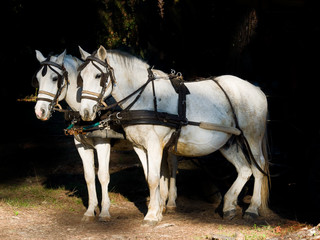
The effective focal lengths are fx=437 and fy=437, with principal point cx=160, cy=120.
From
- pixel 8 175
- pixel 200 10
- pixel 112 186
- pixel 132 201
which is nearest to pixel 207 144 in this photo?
pixel 132 201

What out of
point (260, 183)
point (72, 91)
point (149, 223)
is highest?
point (72, 91)

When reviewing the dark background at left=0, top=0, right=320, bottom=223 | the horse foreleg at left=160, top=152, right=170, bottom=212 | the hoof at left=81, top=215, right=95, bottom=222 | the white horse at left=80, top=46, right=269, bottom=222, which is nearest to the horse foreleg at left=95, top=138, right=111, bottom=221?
the hoof at left=81, top=215, right=95, bottom=222

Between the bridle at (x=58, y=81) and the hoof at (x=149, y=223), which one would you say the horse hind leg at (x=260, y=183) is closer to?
the hoof at (x=149, y=223)

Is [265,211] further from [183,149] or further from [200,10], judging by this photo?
[200,10]

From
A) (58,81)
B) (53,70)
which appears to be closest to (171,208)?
(58,81)

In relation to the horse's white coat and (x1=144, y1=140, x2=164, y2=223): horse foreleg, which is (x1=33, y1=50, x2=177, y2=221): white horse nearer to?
the horse's white coat

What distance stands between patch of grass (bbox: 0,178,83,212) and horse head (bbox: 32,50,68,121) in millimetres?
1813

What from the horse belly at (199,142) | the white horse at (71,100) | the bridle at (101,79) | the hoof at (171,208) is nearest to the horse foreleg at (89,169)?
the white horse at (71,100)

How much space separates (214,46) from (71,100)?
5971 mm

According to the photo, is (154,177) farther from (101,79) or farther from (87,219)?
(101,79)

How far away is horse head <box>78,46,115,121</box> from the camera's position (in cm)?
547

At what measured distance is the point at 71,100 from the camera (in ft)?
20.2

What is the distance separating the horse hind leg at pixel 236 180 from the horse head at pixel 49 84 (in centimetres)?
255

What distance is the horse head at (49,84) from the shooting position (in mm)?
5785
